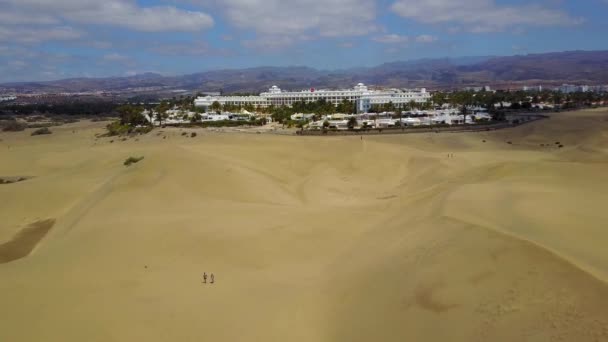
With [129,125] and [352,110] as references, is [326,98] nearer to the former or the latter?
[352,110]

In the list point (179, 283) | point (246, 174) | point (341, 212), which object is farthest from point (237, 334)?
point (246, 174)

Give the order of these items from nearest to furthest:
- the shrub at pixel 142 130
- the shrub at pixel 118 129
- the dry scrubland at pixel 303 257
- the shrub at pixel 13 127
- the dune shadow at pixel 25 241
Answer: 1. the dry scrubland at pixel 303 257
2. the dune shadow at pixel 25 241
3. the shrub at pixel 142 130
4. the shrub at pixel 118 129
5. the shrub at pixel 13 127

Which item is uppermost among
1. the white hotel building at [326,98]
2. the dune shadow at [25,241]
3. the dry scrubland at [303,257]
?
the white hotel building at [326,98]

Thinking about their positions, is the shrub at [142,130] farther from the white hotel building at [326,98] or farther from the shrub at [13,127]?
the white hotel building at [326,98]

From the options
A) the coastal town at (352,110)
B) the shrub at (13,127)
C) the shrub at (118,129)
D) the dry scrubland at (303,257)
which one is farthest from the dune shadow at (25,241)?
the shrub at (13,127)

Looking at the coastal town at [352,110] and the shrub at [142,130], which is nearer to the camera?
the shrub at [142,130]

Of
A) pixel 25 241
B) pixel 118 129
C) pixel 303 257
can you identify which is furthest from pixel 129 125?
pixel 303 257

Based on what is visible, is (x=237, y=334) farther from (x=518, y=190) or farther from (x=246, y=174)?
(x=246, y=174)
